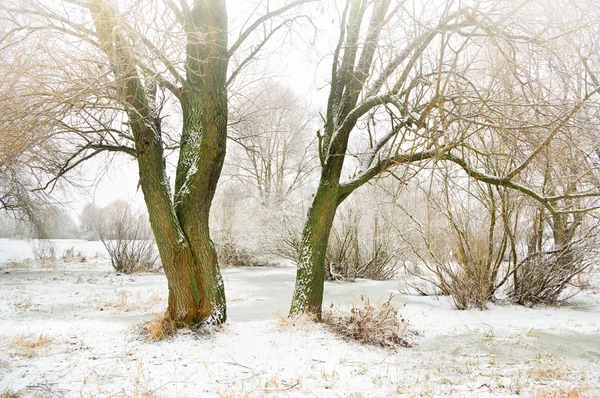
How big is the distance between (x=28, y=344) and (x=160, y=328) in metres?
1.47

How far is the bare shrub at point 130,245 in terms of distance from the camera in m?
13.2

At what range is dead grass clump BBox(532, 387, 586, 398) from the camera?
294 cm

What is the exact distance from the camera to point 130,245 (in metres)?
13.6

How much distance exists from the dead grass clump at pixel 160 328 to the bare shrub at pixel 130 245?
374 inches

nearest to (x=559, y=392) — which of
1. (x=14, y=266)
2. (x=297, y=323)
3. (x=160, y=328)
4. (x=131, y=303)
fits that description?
(x=297, y=323)

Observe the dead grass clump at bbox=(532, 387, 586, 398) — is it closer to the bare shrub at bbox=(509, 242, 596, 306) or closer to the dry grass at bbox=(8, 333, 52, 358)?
the bare shrub at bbox=(509, 242, 596, 306)

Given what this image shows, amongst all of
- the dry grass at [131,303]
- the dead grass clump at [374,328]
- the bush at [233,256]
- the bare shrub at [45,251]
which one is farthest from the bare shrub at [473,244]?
the bare shrub at [45,251]

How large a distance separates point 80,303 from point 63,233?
36.4 metres

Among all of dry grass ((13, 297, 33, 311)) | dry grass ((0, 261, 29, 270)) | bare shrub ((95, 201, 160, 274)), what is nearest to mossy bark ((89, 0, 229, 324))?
dry grass ((13, 297, 33, 311))

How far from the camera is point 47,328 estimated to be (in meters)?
5.00

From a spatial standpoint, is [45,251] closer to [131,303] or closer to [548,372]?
[131,303]

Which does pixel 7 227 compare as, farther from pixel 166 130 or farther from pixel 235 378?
pixel 235 378

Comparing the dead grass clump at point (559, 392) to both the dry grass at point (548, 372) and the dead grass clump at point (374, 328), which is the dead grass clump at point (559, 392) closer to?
the dry grass at point (548, 372)

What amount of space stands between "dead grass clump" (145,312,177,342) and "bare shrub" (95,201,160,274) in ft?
31.2
